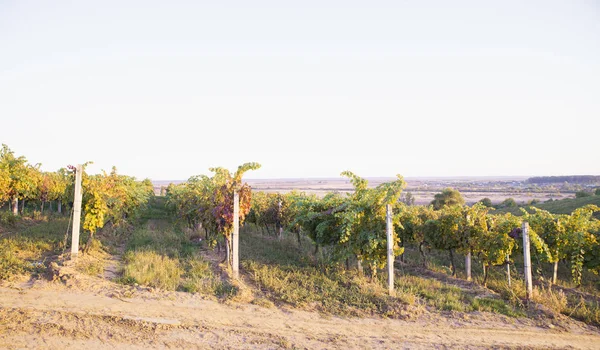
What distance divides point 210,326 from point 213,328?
9 centimetres

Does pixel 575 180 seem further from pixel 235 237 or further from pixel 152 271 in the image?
pixel 152 271

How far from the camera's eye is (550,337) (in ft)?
22.8

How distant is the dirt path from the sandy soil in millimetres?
15

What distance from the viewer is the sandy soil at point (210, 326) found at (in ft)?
20.0

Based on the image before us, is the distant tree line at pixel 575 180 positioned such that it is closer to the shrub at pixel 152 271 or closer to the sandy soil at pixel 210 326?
the sandy soil at pixel 210 326

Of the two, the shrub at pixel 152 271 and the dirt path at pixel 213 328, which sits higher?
the shrub at pixel 152 271

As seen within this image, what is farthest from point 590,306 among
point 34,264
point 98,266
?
point 34,264

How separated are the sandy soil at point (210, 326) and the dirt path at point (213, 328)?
15 millimetres

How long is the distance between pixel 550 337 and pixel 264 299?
5.62m

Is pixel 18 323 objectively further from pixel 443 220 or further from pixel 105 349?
pixel 443 220

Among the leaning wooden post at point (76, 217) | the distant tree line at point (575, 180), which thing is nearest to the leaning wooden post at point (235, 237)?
the leaning wooden post at point (76, 217)

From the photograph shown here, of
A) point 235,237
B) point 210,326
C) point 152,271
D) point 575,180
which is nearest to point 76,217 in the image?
point 152,271

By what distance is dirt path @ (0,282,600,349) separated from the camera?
608cm

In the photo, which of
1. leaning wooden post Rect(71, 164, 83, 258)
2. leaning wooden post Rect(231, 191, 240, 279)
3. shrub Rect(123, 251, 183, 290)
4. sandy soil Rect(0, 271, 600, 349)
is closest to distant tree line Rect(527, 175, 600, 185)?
sandy soil Rect(0, 271, 600, 349)
